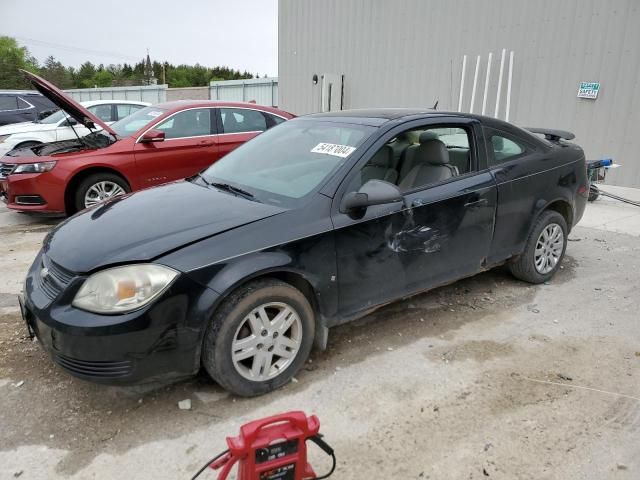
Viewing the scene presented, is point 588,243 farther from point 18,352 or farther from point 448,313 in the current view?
point 18,352

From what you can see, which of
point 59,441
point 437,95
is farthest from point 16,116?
point 59,441

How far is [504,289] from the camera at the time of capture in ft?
14.4

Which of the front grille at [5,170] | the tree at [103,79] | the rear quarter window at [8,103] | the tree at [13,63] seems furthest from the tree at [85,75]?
the front grille at [5,170]

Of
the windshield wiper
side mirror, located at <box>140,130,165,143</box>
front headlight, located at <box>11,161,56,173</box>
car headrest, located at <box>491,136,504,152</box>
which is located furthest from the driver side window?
front headlight, located at <box>11,161,56,173</box>

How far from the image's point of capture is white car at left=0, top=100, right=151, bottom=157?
29.0 ft

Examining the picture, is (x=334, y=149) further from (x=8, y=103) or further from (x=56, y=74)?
(x=56, y=74)

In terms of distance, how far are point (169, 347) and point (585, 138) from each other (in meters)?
8.99

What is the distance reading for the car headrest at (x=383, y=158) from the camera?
10.8 feet

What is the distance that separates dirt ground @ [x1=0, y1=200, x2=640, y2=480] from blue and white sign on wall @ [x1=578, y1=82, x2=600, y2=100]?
622 centimetres

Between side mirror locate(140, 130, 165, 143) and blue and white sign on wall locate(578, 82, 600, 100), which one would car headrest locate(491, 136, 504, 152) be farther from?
blue and white sign on wall locate(578, 82, 600, 100)

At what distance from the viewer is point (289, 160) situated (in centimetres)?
348

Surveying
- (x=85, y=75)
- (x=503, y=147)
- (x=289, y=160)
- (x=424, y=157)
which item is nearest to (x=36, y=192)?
(x=289, y=160)

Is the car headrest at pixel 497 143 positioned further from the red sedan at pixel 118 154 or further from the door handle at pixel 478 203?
the red sedan at pixel 118 154

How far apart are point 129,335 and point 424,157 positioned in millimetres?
2330
